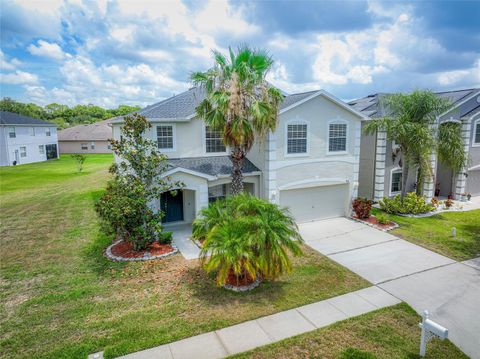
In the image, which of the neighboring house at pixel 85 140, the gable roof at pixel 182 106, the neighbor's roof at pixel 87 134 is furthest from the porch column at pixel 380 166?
the neighboring house at pixel 85 140

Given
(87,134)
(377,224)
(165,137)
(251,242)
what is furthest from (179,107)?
(87,134)

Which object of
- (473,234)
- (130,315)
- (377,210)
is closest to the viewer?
(130,315)

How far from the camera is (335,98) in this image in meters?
16.9

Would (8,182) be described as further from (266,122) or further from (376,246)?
(376,246)

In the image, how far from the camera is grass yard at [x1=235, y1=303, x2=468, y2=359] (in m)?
7.29

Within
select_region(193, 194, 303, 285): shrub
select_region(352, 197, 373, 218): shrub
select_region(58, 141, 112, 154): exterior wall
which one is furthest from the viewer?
select_region(58, 141, 112, 154): exterior wall

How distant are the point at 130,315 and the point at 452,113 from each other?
23530mm

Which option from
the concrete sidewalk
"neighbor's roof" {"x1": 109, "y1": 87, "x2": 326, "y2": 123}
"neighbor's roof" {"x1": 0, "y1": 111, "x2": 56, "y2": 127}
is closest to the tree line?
"neighbor's roof" {"x1": 0, "y1": 111, "x2": 56, "y2": 127}

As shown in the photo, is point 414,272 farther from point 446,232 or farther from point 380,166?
point 380,166

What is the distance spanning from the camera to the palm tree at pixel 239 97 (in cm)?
1305

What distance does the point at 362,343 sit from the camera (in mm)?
7691

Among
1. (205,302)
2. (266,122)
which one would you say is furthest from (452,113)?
(205,302)

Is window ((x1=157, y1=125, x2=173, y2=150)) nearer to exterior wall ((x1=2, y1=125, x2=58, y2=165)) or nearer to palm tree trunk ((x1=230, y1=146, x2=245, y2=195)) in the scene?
palm tree trunk ((x1=230, y1=146, x2=245, y2=195))

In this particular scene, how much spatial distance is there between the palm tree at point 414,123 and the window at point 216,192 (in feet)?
30.3
